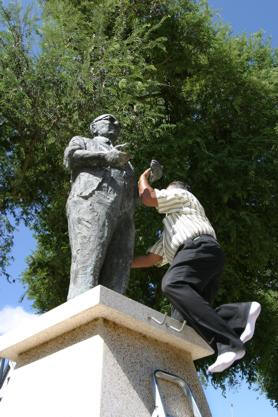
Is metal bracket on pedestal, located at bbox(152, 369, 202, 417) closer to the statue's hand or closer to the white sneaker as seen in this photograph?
the white sneaker

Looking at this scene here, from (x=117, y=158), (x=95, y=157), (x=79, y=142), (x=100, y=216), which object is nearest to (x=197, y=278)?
(x=100, y=216)

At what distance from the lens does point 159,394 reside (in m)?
2.83

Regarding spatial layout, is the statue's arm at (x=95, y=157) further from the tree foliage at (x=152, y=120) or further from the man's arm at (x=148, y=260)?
the tree foliage at (x=152, y=120)

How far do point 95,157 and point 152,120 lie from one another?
25.0ft

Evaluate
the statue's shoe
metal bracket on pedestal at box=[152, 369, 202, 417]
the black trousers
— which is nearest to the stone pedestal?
metal bracket on pedestal at box=[152, 369, 202, 417]

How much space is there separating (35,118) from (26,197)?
232 centimetres

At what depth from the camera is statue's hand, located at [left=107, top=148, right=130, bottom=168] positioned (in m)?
3.91

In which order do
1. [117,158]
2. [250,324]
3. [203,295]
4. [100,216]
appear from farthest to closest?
[117,158] < [100,216] < [203,295] < [250,324]

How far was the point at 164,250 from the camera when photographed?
11.6 ft

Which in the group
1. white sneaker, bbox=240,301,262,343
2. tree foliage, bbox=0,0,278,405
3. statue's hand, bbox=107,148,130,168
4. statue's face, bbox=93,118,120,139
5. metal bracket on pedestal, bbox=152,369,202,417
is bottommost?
metal bracket on pedestal, bbox=152,369,202,417

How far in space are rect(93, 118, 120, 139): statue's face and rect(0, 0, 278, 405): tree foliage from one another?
6.11 metres

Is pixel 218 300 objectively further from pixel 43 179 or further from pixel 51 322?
pixel 51 322

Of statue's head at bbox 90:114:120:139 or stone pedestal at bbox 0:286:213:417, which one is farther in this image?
statue's head at bbox 90:114:120:139

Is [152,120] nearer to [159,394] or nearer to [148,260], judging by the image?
[148,260]
